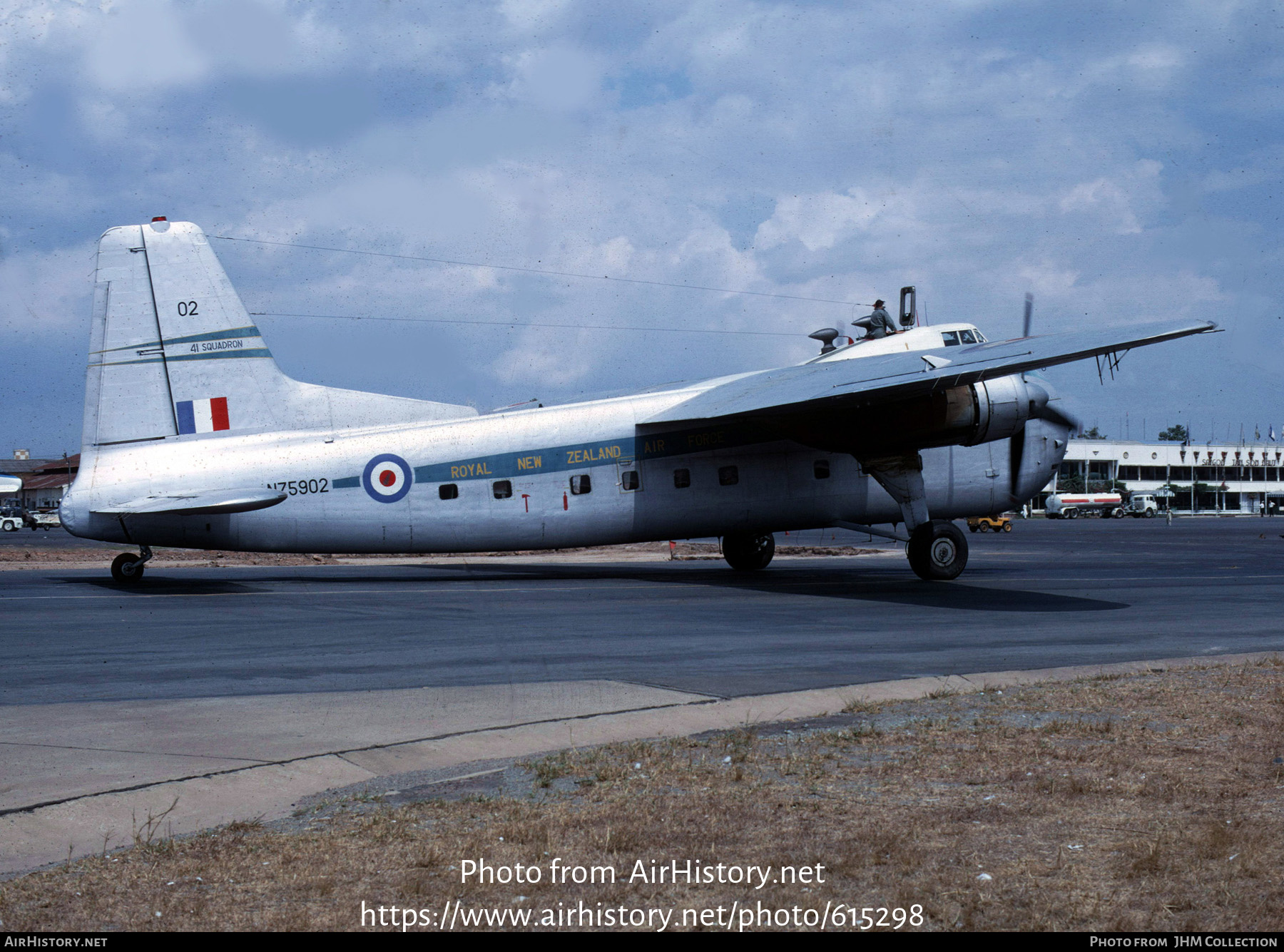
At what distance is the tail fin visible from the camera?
71.0 feet

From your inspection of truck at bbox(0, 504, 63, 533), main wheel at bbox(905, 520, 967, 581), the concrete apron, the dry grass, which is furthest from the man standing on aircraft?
truck at bbox(0, 504, 63, 533)

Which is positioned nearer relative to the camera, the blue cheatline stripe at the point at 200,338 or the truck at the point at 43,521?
the blue cheatline stripe at the point at 200,338

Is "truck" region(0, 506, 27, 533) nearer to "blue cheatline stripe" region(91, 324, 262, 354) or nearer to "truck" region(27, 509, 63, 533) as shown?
"truck" region(27, 509, 63, 533)

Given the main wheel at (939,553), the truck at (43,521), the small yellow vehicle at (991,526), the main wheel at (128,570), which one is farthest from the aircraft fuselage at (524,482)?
the truck at (43,521)

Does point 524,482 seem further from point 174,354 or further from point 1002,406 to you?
point 1002,406

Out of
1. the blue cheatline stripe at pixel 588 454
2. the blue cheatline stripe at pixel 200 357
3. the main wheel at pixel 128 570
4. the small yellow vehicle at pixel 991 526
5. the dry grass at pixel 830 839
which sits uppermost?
the blue cheatline stripe at pixel 200 357

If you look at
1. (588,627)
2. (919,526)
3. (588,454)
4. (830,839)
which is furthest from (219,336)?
(830,839)

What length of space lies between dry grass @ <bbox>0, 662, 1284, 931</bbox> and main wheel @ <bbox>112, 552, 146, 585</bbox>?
17.8 metres

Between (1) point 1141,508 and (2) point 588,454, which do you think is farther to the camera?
(1) point 1141,508

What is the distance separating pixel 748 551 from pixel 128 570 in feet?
47.3

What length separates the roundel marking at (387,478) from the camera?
22000 millimetres

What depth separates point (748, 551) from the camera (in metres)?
27.5

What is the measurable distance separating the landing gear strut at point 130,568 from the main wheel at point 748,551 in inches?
530

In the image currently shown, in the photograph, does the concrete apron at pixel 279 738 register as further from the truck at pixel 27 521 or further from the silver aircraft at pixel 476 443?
the truck at pixel 27 521
